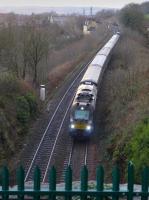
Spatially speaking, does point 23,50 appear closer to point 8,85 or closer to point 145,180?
point 8,85

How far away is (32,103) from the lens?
26.6 m

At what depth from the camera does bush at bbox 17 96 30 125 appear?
24134mm

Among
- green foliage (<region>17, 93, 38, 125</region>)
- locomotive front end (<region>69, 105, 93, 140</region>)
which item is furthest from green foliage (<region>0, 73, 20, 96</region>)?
locomotive front end (<region>69, 105, 93, 140</region>)

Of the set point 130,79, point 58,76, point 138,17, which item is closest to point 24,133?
point 130,79

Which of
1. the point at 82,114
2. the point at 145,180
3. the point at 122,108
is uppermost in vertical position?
the point at 145,180

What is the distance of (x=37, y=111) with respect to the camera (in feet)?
87.7

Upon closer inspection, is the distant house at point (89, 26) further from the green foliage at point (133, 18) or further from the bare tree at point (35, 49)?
the bare tree at point (35, 49)

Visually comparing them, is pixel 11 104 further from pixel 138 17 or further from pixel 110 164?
pixel 138 17

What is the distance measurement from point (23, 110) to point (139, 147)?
10.3 meters

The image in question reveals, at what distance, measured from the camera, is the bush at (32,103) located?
26031mm

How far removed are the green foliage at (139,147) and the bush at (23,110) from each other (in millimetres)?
8021

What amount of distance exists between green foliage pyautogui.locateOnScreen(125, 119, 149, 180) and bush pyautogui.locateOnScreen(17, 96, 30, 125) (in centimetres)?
802

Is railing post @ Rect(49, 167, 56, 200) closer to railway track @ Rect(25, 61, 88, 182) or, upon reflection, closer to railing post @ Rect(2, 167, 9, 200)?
railing post @ Rect(2, 167, 9, 200)

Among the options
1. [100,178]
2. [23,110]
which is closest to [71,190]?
[100,178]
